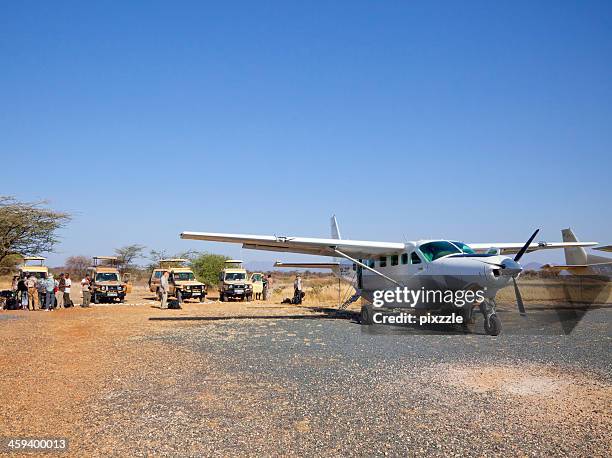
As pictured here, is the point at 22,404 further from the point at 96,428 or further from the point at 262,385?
the point at 262,385

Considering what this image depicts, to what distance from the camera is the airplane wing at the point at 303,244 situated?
17203mm

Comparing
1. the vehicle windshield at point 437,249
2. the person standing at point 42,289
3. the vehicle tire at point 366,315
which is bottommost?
the vehicle tire at point 366,315

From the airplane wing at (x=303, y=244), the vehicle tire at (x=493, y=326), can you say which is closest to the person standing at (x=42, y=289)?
the airplane wing at (x=303, y=244)

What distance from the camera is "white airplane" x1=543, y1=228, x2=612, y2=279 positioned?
28.3m

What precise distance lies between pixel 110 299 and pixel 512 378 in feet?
84.5

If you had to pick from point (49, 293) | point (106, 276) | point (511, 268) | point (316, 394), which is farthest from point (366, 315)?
point (106, 276)

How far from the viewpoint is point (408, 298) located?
1543 centimetres

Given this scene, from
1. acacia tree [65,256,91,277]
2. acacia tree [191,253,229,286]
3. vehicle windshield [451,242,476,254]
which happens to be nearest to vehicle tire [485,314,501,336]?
vehicle windshield [451,242,476,254]

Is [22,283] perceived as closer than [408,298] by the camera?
No

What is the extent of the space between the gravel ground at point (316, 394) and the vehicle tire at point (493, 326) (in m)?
0.27

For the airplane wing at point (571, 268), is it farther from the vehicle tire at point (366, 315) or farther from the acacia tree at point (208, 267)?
the acacia tree at point (208, 267)

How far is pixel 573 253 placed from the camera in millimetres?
31844

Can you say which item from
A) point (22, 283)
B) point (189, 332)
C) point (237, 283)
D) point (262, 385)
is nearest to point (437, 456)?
point (262, 385)

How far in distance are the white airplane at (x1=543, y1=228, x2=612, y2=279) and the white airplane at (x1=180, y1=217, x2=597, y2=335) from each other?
31.2 ft
